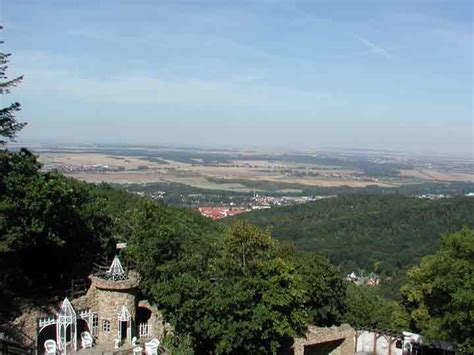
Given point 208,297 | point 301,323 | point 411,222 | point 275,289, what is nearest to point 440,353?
point 301,323

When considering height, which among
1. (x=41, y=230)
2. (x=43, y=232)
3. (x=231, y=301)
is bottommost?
(x=231, y=301)

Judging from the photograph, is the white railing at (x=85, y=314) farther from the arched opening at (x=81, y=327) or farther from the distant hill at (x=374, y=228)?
the distant hill at (x=374, y=228)

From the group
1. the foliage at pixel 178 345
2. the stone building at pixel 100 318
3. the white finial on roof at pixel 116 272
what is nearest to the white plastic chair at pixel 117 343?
the stone building at pixel 100 318

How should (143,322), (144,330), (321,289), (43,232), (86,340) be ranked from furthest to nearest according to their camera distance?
(321,289) < (143,322) < (144,330) < (43,232) < (86,340)

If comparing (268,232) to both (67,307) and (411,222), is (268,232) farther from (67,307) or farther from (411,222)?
(411,222)

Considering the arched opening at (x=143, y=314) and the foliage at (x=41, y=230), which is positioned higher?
the foliage at (x=41, y=230)

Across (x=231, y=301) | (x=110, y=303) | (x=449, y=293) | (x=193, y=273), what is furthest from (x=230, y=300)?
(x=449, y=293)

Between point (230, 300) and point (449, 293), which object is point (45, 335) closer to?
point (230, 300)

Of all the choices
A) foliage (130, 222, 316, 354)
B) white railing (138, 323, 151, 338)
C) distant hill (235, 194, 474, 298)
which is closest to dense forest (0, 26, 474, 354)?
foliage (130, 222, 316, 354)
